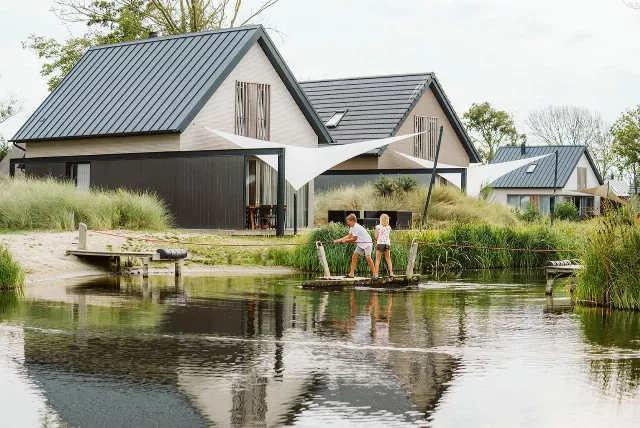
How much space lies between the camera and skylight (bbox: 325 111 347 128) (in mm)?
45656

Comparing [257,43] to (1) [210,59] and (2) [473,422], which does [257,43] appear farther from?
(2) [473,422]

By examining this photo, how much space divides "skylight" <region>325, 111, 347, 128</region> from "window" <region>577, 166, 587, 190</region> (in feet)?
80.0

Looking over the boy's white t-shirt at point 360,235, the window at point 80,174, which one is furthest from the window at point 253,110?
the boy's white t-shirt at point 360,235

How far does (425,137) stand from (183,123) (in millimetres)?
16936

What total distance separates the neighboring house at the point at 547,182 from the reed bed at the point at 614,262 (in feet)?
147

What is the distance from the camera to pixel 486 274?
27484mm

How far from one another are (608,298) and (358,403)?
9.87 m

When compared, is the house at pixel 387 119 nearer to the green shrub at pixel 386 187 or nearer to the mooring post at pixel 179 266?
the green shrub at pixel 386 187

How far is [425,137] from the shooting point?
47812 millimetres

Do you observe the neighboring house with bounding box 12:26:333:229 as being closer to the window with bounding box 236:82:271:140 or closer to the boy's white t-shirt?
the window with bounding box 236:82:271:140

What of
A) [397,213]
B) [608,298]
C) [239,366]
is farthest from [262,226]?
[239,366]

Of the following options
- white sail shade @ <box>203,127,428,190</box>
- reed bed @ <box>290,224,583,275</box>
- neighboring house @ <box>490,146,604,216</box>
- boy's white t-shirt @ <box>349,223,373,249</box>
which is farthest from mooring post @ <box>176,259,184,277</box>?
neighboring house @ <box>490,146,604,216</box>

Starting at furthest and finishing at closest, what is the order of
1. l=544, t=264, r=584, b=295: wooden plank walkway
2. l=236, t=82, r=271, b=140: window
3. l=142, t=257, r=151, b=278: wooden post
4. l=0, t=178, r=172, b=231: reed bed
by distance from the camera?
l=236, t=82, r=271, b=140: window
l=0, t=178, r=172, b=231: reed bed
l=142, t=257, r=151, b=278: wooden post
l=544, t=264, r=584, b=295: wooden plank walkway

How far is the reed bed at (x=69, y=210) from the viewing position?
29.0 meters
